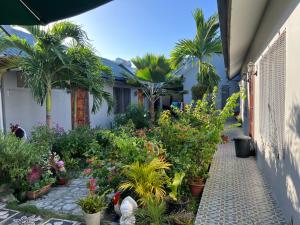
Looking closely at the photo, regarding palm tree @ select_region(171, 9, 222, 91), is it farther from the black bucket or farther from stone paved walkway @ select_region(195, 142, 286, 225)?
stone paved walkway @ select_region(195, 142, 286, 225)

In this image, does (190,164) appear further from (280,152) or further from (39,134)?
(39,134)

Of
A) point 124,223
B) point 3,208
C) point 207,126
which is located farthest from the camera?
point 207,126

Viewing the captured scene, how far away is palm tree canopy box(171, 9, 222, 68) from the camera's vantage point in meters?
13.6

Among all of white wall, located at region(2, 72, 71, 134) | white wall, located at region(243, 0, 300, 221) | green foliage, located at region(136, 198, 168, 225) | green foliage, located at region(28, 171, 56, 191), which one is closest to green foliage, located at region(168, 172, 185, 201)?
green foliage, located at region(136, 198, 168, 225)

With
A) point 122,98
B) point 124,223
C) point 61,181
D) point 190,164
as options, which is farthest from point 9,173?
point 122,98

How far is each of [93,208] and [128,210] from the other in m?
0.56

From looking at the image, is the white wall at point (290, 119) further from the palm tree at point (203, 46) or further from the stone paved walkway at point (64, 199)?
the palm tree at point (203, 46)

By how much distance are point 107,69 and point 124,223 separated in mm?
6724

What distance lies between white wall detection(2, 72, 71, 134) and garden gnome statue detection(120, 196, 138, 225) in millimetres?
5603

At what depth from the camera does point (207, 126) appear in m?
6.95

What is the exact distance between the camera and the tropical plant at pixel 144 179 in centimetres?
435

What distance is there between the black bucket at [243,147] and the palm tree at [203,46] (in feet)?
17.9

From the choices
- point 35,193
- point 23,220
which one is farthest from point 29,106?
point 23,220

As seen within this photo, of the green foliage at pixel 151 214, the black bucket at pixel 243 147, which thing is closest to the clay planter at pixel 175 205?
the green foliage at pixel 151 214
